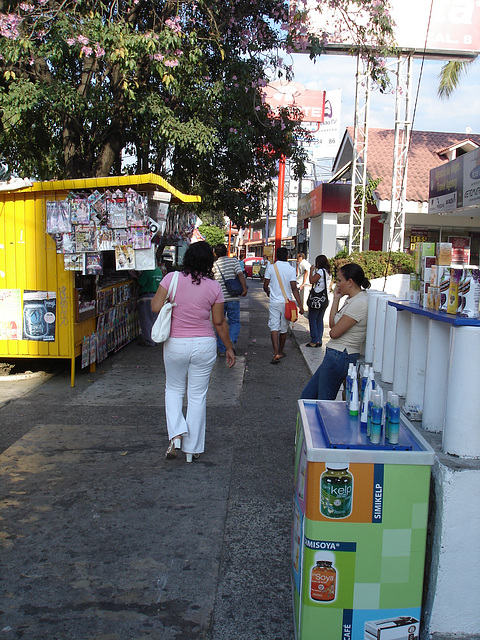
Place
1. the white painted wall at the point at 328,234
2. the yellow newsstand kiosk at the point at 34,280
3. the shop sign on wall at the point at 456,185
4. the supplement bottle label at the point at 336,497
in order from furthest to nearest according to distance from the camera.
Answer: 1. the white painted wall at the point at 328,234
2. the shop sign on wall at the point at 456,185
3. the yellow newsstand kiosk at the point at 34,280
4. the supplement bottle label at the point at 336,497

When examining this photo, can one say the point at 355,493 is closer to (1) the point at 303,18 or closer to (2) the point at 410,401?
(2) the point at 410,401

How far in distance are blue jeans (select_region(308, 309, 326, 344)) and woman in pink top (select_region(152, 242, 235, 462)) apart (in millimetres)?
5462

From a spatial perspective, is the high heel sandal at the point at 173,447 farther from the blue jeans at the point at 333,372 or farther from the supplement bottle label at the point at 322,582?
the supplement bottle label at the point at 322,582

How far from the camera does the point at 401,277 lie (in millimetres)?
12352

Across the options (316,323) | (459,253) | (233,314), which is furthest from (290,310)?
(459,253)

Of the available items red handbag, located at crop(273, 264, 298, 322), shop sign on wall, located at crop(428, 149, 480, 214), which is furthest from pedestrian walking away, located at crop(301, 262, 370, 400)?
shop sign on wall, located at crop(428, 149, 480, 214)

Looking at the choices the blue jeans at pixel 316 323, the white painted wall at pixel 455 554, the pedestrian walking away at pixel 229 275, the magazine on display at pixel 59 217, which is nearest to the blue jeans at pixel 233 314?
the pedestrian walking away at pixel 229 275

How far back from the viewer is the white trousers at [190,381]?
4645mm

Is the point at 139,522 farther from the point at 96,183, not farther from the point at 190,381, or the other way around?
the point at 96,183

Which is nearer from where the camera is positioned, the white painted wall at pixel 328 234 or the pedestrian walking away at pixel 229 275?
the pedestrian walking away at pixel 229 275

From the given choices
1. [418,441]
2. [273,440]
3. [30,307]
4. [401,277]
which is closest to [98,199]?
[30,307]

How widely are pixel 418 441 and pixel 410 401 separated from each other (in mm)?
811

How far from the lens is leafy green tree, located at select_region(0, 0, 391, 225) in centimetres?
818

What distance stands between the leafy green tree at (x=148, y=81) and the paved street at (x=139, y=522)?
483 cm
